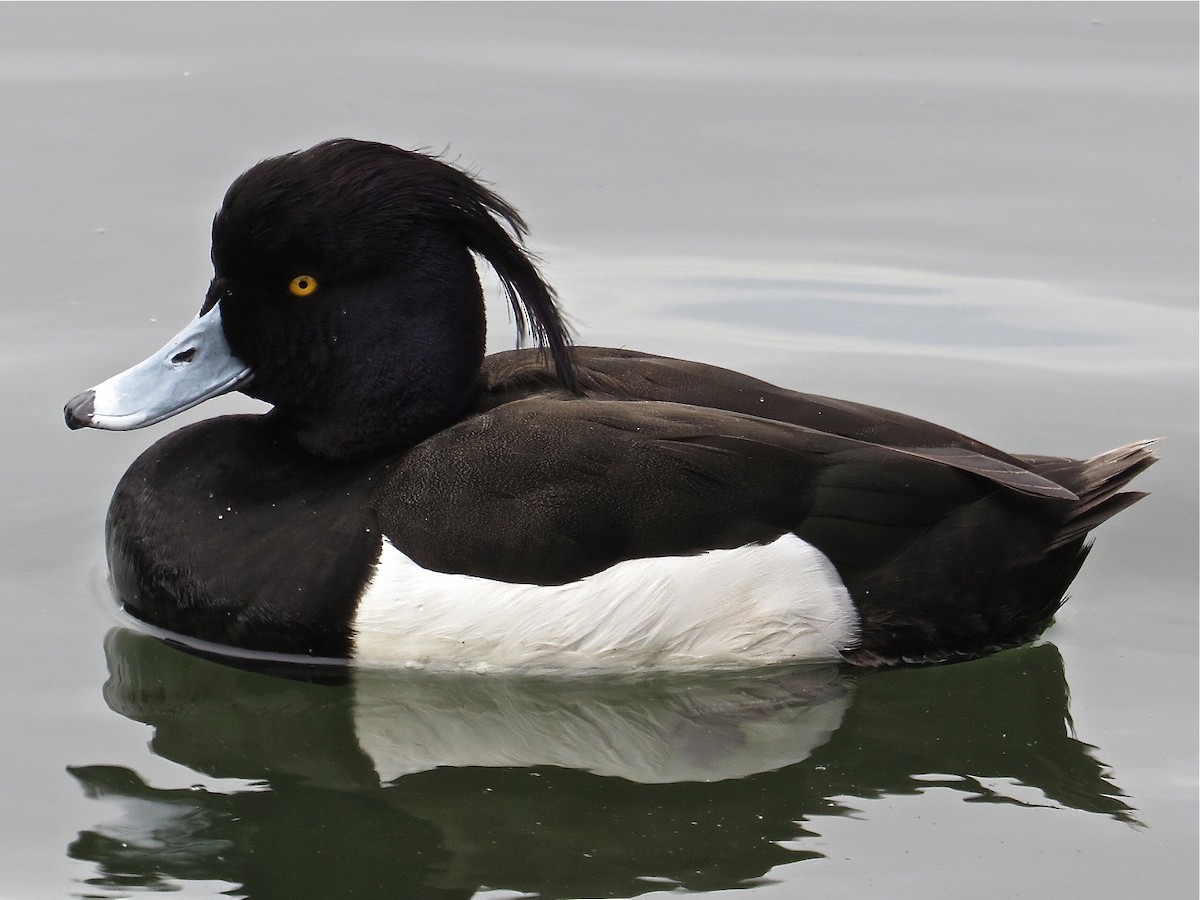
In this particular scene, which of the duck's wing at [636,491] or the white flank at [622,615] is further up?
the duck's wing at [636,491]

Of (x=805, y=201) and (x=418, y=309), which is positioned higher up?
(x=805, y=201)

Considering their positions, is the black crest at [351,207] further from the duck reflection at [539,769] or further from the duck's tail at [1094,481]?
the duck's tail at [1094,481]

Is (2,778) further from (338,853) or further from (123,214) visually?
(123,214)

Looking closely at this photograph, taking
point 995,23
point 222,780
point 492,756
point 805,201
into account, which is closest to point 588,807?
point 492,756

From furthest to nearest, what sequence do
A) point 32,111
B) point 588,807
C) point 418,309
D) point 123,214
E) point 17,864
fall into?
point 32,111 < point 123,214 < point 418,309 < point 588,807 < point 17,864

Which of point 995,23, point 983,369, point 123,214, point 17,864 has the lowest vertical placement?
point 17,864

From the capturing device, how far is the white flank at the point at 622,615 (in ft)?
15.5

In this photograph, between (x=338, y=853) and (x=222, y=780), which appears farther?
(x=222, y=780)

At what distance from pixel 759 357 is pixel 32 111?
3687mm

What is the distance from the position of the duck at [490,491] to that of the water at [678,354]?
0.23 m

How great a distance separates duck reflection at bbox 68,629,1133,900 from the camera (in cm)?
423

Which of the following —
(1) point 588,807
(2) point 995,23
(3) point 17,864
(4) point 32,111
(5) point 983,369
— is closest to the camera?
(3) point 17,864

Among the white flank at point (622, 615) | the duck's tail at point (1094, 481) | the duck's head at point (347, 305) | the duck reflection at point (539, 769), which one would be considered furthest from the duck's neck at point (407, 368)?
the duck's tail at point (1094, 481)

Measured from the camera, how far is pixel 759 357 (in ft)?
22.6
